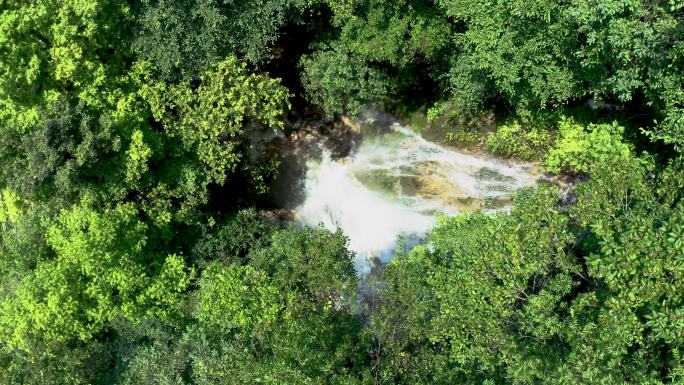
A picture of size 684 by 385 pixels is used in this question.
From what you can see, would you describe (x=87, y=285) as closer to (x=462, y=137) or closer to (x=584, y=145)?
(x=462, y=137)

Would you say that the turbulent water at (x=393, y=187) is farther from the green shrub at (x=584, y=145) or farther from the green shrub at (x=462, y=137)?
the green shrub at (x=584, y=145)

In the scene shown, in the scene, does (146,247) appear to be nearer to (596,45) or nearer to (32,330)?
(32,330)

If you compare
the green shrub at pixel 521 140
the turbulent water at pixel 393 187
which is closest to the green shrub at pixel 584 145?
the green shrub at pixel 521 140

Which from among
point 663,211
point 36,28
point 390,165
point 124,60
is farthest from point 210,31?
point 663,211

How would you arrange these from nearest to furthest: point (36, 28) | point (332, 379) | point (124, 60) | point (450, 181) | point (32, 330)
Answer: point (332, 379) → point (32, 330) → point (36, 28) → point (124, 60) → point (450, 181)

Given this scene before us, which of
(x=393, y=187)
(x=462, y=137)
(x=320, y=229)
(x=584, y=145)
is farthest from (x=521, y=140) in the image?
(x=320, y=229)

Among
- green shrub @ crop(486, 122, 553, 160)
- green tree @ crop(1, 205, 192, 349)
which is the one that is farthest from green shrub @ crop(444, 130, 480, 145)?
green tree @ crop(1, 205, 192, 349)
